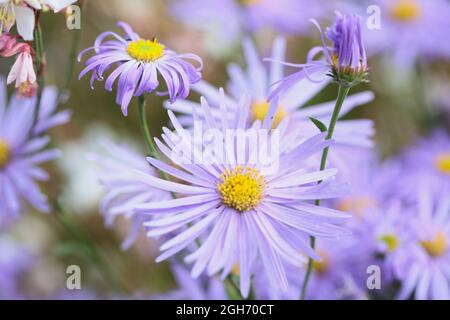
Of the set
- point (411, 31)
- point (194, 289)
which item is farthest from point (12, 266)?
point (411, 31)

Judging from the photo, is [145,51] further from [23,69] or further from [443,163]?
[443,163]

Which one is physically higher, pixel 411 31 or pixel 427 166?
pixel 411 31

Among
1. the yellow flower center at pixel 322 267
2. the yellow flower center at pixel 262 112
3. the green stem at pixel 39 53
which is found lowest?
the yellow flower center at pixel 322 267

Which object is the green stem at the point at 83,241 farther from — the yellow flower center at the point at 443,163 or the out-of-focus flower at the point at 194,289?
the yellow flower center at the point at 443,163

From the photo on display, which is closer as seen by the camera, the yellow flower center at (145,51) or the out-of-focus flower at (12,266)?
the yellow flower center at (145,51)

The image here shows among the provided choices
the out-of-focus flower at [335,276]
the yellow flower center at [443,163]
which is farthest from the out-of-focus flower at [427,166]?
the out-of-focus flower at [335,276]

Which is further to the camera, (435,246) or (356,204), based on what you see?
(356,204)

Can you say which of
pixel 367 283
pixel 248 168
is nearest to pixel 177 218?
pixel 248 168
